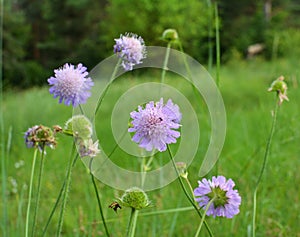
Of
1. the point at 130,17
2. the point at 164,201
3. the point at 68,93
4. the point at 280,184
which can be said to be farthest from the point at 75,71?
the point at 130,17

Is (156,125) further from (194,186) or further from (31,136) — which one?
(194,186)

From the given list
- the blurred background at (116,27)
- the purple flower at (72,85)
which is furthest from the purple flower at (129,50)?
the blurred background at (116,27)

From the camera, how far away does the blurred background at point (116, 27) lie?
1179cm

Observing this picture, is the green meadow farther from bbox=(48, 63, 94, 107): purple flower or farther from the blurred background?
the blurred background

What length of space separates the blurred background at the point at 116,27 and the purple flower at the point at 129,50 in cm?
881

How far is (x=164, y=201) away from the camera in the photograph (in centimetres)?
134

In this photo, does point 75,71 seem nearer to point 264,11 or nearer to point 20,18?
point 20,18

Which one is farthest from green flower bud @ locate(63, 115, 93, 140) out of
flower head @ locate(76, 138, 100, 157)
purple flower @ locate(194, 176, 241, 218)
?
purple flower @ locate(194, 176, 241, 218)

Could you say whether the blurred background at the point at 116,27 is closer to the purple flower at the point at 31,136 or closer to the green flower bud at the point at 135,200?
the purple flower at the point at 31,136

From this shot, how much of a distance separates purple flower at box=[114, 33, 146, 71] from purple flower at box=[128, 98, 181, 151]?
16 centimetres

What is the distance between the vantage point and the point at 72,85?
48 cm

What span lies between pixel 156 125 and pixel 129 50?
0.19 m

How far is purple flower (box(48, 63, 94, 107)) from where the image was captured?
480 mm

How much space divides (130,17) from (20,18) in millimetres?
3127
